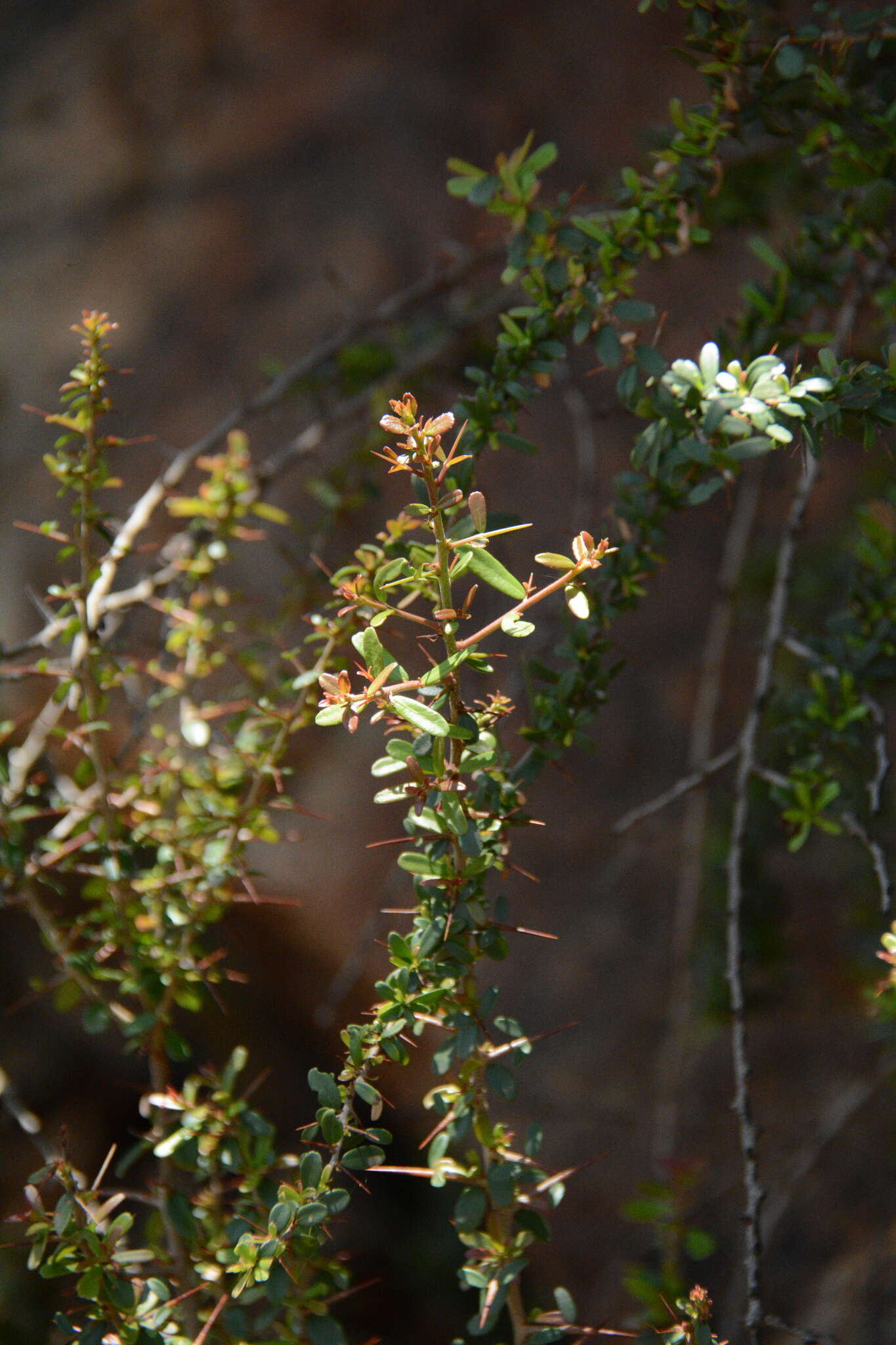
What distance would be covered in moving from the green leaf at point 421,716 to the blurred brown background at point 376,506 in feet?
3.38

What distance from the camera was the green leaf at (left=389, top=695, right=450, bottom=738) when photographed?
606 millimetres

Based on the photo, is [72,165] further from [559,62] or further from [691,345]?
[691,345]

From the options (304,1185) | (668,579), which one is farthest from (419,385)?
(304,1185)

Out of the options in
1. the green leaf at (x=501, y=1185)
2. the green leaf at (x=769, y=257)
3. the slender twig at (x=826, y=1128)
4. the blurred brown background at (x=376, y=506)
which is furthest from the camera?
the blurred brown background at (x=376, y=506)

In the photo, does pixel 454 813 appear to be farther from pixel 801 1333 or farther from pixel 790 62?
pixel 790 62

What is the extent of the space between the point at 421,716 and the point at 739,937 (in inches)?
25.0

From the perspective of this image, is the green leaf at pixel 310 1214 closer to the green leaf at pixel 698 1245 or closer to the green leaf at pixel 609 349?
the green leaf at pixel 698 1245

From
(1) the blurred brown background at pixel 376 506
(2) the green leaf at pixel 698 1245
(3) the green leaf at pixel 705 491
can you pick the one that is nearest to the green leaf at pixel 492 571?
(3) the green leaf at pixel 705 491

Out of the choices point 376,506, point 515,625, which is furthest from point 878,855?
point 376,506

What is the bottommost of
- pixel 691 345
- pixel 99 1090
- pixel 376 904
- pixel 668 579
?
pixel 99 1090

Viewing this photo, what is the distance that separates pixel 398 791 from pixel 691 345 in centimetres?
155

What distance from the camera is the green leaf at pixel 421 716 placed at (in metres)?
0.61

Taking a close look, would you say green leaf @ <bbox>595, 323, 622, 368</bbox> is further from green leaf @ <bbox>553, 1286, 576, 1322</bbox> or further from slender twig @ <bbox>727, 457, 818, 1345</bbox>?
green leaf @ <bbox>553, 1286, 576, 1322</bbox>

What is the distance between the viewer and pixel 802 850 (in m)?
1.82
